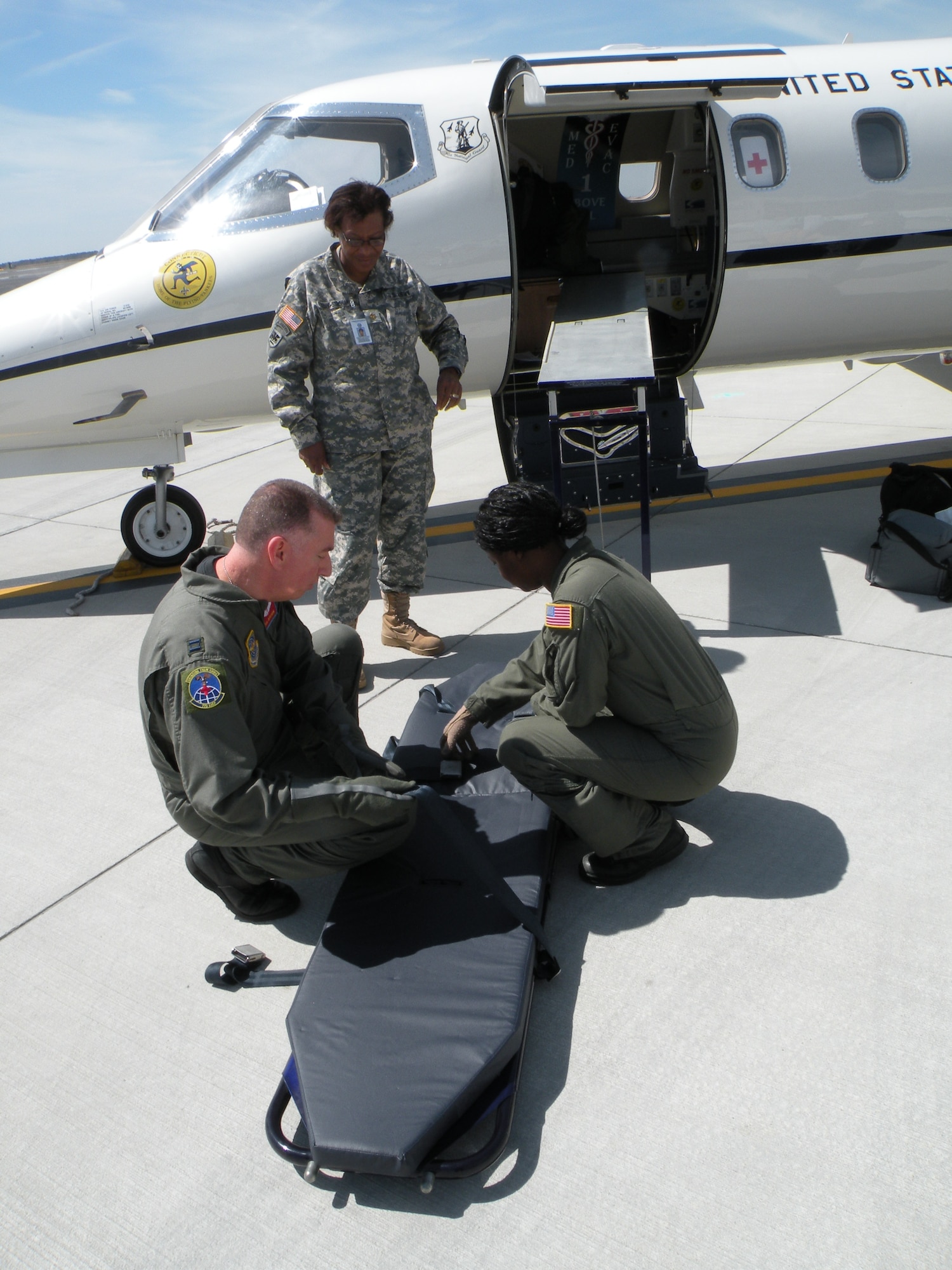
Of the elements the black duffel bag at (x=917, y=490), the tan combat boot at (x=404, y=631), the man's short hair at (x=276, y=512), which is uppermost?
the man's short hair at (x=276, y=512)

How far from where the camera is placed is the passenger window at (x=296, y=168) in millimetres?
5551

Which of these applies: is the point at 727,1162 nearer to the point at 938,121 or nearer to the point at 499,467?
the point at 938,121

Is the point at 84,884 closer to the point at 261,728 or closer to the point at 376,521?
the point at 261,728

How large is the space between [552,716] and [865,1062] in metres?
1.27

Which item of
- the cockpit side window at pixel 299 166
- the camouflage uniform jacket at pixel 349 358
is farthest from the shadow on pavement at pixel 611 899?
the cockpit side window at pixel 299 166

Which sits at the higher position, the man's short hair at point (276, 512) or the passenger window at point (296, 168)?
the passenger window at point (296, 168)

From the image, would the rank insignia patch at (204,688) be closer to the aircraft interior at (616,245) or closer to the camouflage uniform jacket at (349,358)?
the camouflage uniform jacket at (349,358)

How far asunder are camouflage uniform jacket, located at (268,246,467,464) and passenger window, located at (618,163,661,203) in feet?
13.9

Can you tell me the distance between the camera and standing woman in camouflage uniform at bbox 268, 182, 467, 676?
14.5ft

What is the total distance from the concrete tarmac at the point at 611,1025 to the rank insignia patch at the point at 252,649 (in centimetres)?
87

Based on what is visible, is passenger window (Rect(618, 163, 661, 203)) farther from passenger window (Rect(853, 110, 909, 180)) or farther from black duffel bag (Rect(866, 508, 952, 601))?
black duffel bag (Rect(866, 508, 952, 601))

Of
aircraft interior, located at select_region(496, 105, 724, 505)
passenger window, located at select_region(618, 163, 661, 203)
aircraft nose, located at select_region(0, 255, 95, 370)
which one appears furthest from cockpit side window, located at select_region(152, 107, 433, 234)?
passenger window, located at select_region(618, 163, 661, 203)

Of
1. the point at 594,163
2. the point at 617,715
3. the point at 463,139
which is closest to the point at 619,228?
the point at 594,163

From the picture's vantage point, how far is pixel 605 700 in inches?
116
